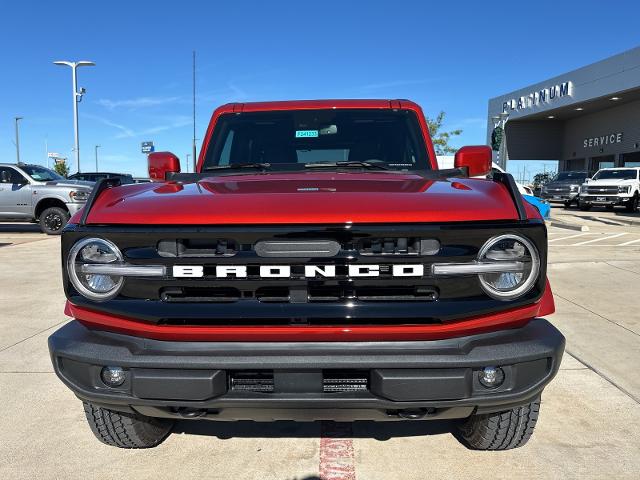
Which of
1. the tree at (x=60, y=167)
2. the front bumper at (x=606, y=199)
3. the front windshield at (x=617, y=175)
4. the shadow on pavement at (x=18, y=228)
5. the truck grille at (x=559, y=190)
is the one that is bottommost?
the shadow on pavement at (x=18, y=228)

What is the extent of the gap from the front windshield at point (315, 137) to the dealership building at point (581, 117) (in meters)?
20.6

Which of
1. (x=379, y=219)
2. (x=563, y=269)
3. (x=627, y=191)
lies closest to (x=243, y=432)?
(x=379, y=219)

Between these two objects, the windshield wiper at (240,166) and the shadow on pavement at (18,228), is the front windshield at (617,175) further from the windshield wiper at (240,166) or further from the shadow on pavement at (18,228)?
the windshield wiper at (240,166)

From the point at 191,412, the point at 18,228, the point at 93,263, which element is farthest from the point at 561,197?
the point at 93,263

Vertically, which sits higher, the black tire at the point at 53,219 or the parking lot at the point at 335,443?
the black tire at the point at 53,219

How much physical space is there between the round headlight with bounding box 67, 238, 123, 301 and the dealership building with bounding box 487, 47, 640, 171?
22586 millimetres

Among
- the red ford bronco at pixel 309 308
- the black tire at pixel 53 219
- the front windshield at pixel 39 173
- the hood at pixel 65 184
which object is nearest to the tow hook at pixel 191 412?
the red ford bronco at pixel 309 308

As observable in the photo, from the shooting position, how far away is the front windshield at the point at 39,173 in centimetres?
1316

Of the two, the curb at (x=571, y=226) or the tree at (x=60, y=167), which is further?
the tree at (x=60, y=167)

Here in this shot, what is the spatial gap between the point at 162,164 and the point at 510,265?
2.29 m

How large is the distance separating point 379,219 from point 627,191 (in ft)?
72.9

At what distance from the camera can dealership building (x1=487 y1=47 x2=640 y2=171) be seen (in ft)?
85.6

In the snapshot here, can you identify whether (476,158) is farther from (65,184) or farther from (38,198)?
(38,198)

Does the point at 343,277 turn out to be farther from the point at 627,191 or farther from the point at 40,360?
the point at 627,191
